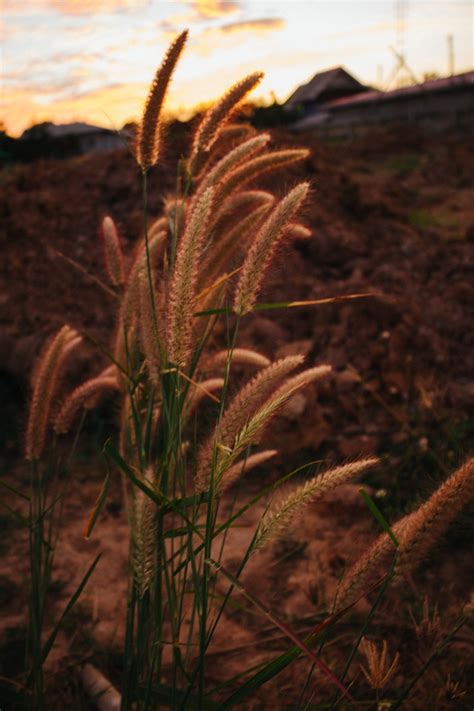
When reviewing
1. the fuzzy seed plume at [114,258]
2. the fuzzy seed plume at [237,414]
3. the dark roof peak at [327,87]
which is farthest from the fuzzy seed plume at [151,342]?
the dark roof peak at [327,87]

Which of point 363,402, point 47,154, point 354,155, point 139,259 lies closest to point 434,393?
point 363,402

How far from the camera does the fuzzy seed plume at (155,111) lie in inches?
60.0

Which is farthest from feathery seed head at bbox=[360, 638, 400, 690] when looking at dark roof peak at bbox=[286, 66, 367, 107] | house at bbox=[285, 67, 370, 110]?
dark roof peak at bbox=[286, 66, 367, 107]

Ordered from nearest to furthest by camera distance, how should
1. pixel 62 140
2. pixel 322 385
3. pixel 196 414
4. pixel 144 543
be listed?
pixel 144 543, pixel 196 414, pixel 322 385, pixel 62 140

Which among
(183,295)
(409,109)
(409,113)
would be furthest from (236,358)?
(409,109)

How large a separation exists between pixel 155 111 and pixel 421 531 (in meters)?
1.12

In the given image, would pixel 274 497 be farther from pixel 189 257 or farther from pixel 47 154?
pixel 47 154

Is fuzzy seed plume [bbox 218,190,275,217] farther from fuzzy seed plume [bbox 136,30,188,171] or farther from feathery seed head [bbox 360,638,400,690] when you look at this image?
feathery seed head [bbox 360,638,400,690]

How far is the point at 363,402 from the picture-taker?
3.93 m

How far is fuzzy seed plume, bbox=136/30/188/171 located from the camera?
1523mm

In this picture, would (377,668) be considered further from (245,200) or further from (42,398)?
(245,200)

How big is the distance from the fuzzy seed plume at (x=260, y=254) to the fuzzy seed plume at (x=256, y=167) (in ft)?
1.12

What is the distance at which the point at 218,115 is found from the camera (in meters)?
1.64

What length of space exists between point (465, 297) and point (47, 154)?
25.2 meters
